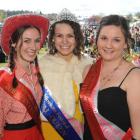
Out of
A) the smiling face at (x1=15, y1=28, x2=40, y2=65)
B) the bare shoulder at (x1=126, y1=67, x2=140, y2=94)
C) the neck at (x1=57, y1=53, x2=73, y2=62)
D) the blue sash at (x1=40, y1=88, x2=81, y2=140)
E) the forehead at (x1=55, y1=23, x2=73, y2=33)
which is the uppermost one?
the forehead at (x1=55, y1=23, x2=73, y2=33)

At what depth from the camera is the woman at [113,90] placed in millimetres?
2633

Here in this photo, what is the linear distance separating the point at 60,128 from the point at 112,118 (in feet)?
3.31

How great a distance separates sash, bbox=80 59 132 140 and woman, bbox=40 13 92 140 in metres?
0.36

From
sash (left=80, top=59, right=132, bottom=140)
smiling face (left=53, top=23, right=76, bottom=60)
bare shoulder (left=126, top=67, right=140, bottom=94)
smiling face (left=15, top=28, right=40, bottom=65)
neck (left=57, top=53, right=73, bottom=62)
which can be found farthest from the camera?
neck (left=57, top=53, right=73, bottom=62)

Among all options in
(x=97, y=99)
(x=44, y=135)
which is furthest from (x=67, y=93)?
(x=97, y=99)

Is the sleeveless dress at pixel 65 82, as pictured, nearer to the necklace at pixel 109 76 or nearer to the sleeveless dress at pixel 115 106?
the necklace at pixel 109 76

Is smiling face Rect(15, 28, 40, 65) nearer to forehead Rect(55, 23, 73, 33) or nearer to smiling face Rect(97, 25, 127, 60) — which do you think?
forehead Rect(55, 23, 73, 33)

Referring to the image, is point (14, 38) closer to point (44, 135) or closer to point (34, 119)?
point (34, 119)

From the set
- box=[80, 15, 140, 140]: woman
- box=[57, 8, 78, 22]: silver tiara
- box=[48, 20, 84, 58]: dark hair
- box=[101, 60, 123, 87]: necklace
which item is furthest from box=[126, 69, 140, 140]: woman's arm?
box=[57, 8, 78, 22]: silver tiara

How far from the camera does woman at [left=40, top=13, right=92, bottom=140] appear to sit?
11.5 ft

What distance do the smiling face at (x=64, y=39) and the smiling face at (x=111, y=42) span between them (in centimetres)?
66

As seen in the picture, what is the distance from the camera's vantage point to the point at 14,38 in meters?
3.16

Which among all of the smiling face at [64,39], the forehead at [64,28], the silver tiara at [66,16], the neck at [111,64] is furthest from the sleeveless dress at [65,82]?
the neck at [111,64]

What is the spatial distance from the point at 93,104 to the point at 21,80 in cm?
65
